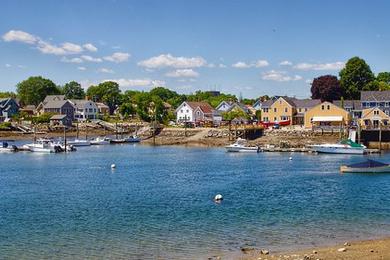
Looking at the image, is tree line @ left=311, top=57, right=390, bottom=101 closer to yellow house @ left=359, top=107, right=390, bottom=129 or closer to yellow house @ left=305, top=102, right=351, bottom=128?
yellow house @ left=305, top=102, right=351, bottom=128

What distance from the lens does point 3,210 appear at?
120 feet

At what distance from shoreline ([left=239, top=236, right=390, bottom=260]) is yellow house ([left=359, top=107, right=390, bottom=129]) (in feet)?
237

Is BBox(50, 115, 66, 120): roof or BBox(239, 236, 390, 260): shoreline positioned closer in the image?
BBox(239, 236, 390, 260): shoreline

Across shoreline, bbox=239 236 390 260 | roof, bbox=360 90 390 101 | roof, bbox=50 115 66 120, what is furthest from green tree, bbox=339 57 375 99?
shoreline, bbox=239 236 390 260

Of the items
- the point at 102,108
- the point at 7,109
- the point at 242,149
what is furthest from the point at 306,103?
the point at 7,109

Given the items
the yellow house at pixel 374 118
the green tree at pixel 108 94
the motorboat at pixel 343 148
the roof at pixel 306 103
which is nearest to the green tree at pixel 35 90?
the green tree at pixel 108 94

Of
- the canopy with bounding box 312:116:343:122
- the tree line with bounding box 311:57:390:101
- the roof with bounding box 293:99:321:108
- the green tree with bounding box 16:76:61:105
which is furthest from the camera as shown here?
the green tree with bounding box 16:76:61:105

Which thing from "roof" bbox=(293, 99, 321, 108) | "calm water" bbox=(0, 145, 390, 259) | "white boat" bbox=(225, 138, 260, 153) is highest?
"roof" bbox=(293, 99, 321, 108)

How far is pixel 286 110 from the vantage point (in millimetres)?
110312

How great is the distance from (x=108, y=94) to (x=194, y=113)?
62836 millimetres

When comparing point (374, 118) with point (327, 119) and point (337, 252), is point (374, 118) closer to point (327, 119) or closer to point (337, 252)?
point (327, 119)

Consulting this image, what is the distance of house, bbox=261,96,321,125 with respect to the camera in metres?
110

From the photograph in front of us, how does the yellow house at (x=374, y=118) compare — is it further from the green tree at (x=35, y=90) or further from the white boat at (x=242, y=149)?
the green tree at (x=35, y=90)

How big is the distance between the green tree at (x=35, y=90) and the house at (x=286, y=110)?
100 metres
